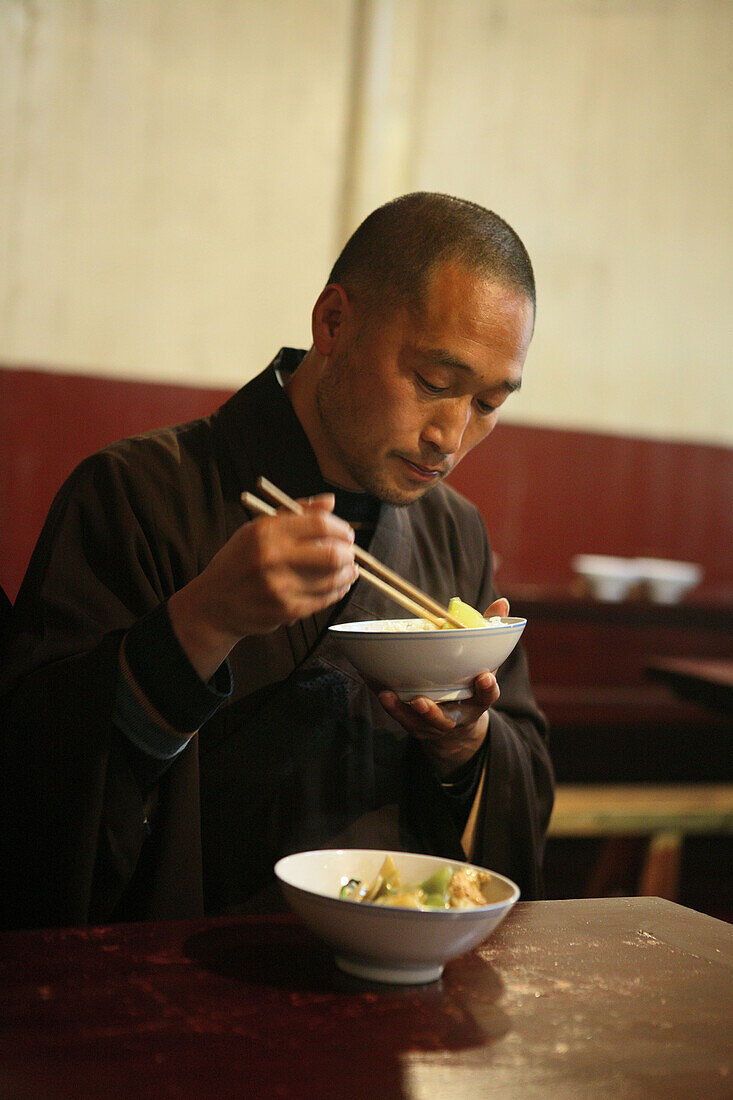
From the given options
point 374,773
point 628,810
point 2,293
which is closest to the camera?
point 374,773

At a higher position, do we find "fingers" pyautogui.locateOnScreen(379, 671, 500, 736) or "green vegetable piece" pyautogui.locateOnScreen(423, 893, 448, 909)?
"fingers" pyautogui.locateOnScreen(379, 671, 500, 736)

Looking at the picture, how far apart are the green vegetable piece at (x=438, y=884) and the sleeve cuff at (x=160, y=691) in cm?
33

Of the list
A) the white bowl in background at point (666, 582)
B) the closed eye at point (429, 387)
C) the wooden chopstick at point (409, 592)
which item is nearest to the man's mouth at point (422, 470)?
the closed eye at point (429, 387)

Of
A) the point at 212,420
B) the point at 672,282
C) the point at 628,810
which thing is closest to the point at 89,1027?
the point at 212,420

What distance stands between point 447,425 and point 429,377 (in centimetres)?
8

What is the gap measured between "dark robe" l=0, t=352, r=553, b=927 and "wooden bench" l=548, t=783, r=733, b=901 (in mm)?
1811

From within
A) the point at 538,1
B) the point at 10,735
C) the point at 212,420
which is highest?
the point at 538,1

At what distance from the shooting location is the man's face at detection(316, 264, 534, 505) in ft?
5.37

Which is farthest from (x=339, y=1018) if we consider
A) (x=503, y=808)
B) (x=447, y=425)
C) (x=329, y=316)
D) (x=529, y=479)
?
(x=529, y=479)

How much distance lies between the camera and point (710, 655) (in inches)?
184

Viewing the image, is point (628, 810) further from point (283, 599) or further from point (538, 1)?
point (538, 1)

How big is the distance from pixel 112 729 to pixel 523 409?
13.2 ft

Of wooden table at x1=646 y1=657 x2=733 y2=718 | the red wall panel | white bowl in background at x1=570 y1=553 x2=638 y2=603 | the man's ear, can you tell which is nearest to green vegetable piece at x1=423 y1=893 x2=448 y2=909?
the man's ear

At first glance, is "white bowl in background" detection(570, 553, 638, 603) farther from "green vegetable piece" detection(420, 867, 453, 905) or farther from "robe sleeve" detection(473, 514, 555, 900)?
"green vegetable piece" detection(420, 867, 453, 905)
